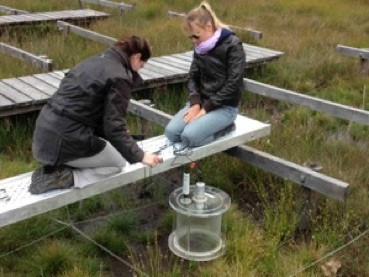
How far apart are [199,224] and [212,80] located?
4.29 feet

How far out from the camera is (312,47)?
28.7 ft

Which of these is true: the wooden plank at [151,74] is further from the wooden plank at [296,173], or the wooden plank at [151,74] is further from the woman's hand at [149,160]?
the woman's hand at [149,160]

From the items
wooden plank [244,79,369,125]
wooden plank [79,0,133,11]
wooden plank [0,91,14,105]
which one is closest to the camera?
wooden plank [244,79,369,125]

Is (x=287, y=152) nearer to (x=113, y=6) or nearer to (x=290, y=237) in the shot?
(x=290, y=237)

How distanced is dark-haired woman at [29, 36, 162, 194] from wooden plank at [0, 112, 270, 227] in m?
0.08

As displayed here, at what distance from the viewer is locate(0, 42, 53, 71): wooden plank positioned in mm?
6475

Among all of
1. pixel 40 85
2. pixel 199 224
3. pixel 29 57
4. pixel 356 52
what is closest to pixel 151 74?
pixel 40 85

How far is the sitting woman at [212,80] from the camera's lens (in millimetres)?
4121

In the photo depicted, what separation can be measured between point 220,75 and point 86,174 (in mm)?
1553

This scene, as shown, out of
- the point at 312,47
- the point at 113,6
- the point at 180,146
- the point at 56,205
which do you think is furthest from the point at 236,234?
the point at 113,6

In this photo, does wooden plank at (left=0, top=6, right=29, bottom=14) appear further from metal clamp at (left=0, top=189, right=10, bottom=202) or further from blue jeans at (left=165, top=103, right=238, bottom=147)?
metal clamp at (left=0, top=189, right=10, bottom=202)

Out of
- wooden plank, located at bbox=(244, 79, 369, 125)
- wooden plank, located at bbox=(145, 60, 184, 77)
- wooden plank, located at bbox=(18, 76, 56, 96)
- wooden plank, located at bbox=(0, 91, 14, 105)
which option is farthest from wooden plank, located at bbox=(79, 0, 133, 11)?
wooden plank, located at bbox=(0, 91, 14, 105)

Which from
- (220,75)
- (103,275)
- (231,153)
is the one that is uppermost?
(220,75)

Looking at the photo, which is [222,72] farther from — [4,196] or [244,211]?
[4,196]
